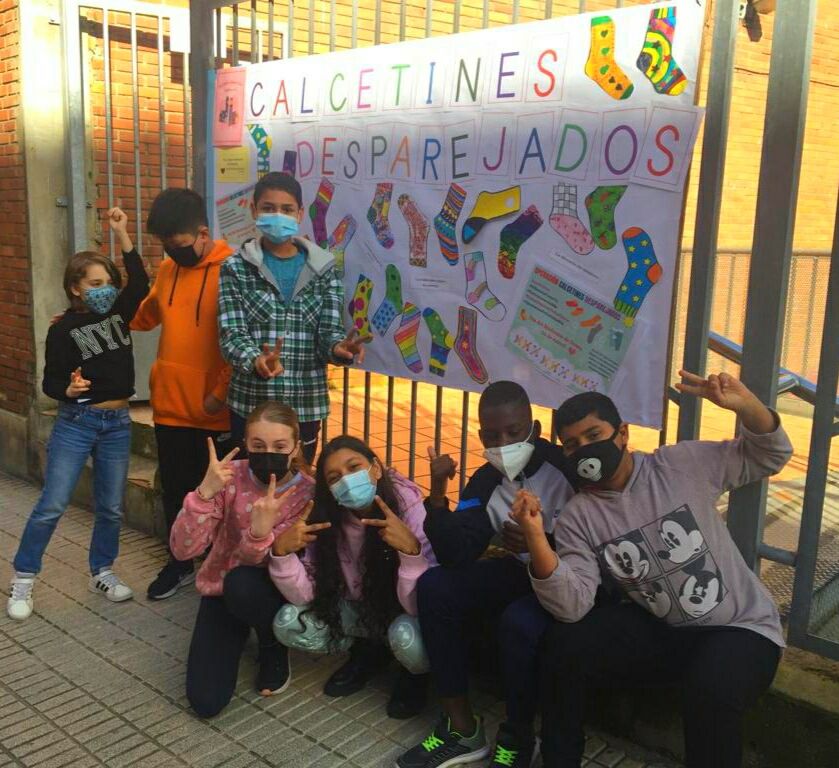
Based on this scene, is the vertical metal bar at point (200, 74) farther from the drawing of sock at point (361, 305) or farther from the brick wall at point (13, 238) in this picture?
the brick wall at point (13, 238)

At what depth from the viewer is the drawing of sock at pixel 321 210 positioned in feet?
12.7

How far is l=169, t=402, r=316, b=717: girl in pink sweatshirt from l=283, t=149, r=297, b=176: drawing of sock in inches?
51.0

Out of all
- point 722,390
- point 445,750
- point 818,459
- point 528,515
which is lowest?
point 445,750

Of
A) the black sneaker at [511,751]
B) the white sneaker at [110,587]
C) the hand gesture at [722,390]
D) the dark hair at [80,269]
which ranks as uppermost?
the dark hair at [80,269]

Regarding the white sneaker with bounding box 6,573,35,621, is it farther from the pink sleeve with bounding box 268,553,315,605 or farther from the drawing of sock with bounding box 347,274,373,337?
the drawing of sock with bounding box 347,274,373,337

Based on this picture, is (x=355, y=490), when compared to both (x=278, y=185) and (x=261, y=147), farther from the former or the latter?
(x=261, y=147)

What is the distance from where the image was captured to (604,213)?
2.95m

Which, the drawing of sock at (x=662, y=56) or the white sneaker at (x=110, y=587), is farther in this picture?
the white sneaker at (x=110, y=587)

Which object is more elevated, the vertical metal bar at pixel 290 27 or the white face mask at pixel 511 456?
the vertical metal bar at pixel 290 27

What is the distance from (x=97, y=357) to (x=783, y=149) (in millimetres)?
2831

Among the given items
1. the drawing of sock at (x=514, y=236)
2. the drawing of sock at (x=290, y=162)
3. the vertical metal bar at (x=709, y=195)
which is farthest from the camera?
the drawing of sock at (x=290, y=162)

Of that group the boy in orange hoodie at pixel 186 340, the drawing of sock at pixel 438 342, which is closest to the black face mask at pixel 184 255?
the boy in orange hoodie at pixel 186 340

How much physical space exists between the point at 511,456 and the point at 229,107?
2507 millimetres

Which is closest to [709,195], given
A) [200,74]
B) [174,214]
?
[174,214]
